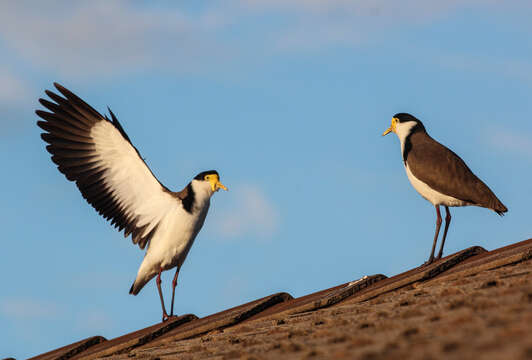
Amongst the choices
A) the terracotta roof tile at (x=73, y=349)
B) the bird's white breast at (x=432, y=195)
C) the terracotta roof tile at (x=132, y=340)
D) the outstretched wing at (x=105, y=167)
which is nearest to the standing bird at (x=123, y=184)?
the outstretched wing at (x=105, y=167)

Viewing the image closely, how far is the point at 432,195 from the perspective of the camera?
1008 centimetres

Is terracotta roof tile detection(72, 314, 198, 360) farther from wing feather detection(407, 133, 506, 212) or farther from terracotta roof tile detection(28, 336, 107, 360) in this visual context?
wing feather detection(407, 133, 506, 212)

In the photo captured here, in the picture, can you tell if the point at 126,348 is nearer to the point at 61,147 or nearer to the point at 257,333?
the point at 257,333

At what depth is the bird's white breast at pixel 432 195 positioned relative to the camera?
9.99m

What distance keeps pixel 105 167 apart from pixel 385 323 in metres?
7.58

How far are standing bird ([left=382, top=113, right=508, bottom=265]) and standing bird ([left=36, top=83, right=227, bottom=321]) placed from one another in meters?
2.84

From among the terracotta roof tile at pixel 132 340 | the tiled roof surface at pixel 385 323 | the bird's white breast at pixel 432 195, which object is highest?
the bird's white breast at pixel 432 195

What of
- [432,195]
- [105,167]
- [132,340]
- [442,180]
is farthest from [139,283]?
[442,180]

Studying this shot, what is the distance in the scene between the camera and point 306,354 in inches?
149

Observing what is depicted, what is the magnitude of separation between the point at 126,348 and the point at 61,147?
14.6 ft

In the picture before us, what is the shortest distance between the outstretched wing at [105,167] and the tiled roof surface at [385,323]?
261 cm

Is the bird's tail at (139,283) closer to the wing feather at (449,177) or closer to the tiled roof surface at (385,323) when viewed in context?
the tiled roof surface at (385,323)

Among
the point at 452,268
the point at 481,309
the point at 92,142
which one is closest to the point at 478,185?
the point at 452,268

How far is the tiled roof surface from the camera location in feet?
10.5
